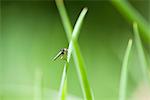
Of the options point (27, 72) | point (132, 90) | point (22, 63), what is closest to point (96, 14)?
point (22, 63)

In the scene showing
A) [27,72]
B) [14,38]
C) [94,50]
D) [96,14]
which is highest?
[96,14]

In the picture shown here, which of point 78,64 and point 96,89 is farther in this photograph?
point 96,89

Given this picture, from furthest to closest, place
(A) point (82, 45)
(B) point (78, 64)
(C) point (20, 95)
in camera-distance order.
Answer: (A) point (82, 45) → (C) point (20, 95) → (B) point (78, 64)

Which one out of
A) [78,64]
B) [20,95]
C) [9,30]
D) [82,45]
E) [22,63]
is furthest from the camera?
[9,30]

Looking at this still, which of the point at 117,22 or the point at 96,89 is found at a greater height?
the point at 117,22

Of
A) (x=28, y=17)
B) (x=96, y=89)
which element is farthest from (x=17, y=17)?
(x=96, y=89)

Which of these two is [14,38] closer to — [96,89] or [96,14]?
[96,14]
